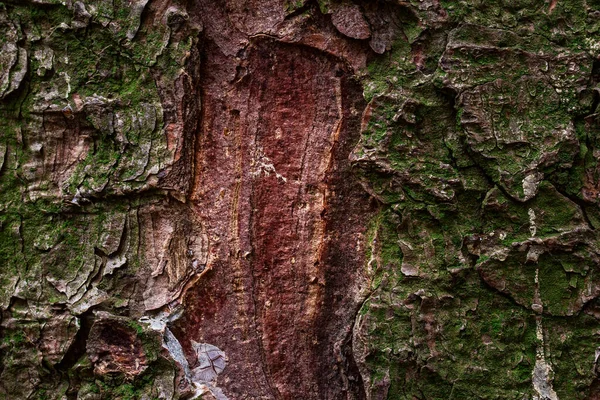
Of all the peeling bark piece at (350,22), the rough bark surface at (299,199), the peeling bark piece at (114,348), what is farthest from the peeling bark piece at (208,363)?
the peeling bark piece at (350,22)

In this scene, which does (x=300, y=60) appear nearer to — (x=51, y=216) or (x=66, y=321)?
(x=51, y=216)

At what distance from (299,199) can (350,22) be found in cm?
57

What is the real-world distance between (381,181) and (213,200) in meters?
0.53

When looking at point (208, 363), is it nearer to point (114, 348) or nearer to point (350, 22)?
point (114, 348)

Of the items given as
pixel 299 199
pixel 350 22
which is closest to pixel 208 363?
pixel 299 199

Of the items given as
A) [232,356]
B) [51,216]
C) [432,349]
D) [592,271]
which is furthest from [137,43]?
[592,271]

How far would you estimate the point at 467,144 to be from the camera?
1.46 m

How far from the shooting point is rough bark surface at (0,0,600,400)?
4.80ft

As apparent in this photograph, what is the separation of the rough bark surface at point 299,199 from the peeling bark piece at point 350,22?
0.03ft

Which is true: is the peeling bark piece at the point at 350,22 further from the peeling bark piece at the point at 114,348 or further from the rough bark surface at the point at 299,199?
the peeling bark piece at the point at 114,348

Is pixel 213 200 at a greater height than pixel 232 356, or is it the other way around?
pixel 213 200

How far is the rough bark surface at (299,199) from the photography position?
4.80ft

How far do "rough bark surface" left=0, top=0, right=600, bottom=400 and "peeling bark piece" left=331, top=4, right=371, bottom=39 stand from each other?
0.01 metres

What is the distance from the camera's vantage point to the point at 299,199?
1.55m
